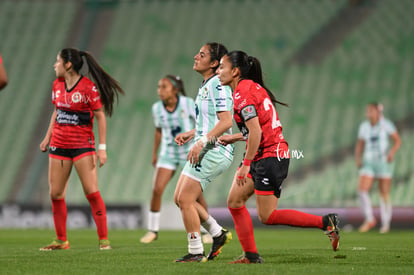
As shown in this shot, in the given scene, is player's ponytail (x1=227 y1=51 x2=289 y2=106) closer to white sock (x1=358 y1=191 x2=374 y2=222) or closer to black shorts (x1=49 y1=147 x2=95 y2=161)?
black shorts (x1=49 y1=147 x2=95 y2=161)

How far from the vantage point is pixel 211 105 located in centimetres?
682

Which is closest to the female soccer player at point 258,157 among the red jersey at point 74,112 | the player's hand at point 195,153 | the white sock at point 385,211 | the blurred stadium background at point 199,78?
the player's hand at point 195,153

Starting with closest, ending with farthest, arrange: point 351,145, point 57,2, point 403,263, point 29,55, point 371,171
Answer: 1. point 403,263
2. point 371,171
3. point 351,145
4. point 29,55
5. point 57,2

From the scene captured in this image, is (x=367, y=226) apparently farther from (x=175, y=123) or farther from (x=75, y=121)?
(x=75, y=121)

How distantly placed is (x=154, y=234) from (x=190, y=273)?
5120mm

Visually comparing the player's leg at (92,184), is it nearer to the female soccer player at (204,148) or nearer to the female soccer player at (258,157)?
the female soccer player at (204,148)

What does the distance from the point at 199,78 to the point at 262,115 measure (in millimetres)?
14174

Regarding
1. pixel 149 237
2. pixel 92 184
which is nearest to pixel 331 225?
pixel 92 184

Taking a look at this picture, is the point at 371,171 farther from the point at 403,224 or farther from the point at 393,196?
the point at 393,196

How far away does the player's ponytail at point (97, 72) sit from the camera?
842cm

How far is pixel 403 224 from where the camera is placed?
47.8ft

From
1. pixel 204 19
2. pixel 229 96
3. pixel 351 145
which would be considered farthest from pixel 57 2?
pixel 229 96

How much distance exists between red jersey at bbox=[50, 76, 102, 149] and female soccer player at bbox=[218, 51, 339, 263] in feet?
7.85

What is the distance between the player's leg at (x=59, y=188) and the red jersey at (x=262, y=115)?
280 cm
